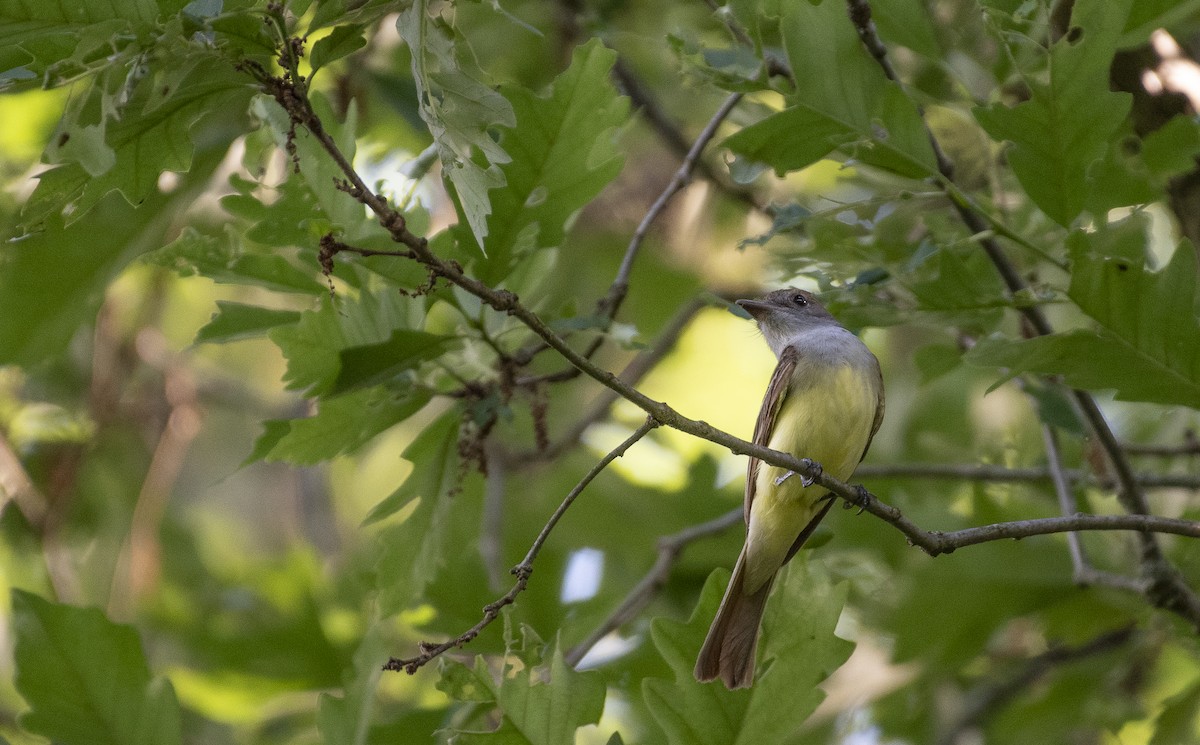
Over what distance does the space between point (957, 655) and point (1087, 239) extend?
2.26 m

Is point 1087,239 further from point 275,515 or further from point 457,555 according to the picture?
point 275,515

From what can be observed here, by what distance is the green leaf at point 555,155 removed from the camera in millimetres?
3209

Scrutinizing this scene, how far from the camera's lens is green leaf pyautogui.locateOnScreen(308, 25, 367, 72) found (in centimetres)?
252

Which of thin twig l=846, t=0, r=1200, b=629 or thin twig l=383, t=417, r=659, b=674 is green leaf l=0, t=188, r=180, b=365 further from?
thin twig l=846, t=0, r=1200, b=629

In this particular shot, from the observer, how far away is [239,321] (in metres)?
3.32

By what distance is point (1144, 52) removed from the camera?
4.13 m

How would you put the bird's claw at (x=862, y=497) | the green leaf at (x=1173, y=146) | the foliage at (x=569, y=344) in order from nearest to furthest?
the foliage at (x=569, y=344), the bird's claw at (x=862, y=497), the green leaf at (x=1173, y=146)

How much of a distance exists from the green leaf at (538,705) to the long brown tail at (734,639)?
329 mm

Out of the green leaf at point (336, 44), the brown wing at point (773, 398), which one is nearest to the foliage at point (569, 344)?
the green leaf at point (336, 44)

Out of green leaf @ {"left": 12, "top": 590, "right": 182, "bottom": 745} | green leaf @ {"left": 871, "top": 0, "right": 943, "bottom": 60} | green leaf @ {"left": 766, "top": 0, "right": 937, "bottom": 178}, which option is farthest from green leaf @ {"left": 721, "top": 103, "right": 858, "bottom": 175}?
green leaf @ {"left": 12, "top": 590, "right": 182, "bottom": 745}

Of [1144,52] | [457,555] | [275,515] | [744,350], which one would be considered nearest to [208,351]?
[275,515]

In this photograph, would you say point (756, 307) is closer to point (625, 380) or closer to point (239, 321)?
point (625, 380)

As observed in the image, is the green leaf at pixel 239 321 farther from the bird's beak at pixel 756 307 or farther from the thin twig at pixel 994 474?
the thin twig at pixel 994 474

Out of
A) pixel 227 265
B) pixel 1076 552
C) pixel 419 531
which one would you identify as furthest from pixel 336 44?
pixel 1076 552
